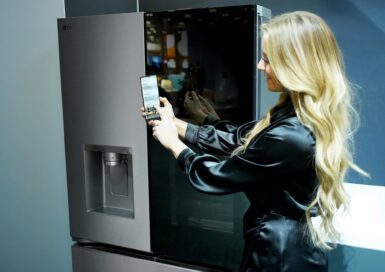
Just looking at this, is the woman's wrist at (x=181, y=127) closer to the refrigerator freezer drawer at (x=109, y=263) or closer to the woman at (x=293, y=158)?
the woman at (x=293, y=158)

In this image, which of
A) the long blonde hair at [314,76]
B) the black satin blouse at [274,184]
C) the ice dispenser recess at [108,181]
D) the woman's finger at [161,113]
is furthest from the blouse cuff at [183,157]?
the ice dispenser recess at [108,181]

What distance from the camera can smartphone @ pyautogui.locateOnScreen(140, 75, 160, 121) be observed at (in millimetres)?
1227

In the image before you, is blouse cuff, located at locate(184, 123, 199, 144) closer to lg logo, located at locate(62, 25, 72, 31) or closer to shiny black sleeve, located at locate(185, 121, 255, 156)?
shiny black sleeve, located at locate(185, 121, 255, 156)

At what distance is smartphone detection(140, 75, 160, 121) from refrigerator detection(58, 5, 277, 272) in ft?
0.18

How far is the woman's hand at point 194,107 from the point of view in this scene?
1.27 m

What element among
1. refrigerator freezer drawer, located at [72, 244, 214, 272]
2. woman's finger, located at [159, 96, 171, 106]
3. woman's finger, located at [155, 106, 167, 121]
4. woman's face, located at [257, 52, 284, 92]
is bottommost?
refrigerator freezer drawer, located at [72, 244, 214, 272]

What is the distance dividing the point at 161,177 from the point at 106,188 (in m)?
0.30

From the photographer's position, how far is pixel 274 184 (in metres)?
1.00

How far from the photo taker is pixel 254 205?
1.07 m

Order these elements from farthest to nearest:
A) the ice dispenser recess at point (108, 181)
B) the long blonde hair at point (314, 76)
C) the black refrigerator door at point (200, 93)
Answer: the ice dispenser recess at point (108, 181), the black refrigerator door at point (200, 93), the long blonde hair at point (314, 76)

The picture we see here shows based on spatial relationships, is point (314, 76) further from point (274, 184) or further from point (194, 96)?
point (194, 96)

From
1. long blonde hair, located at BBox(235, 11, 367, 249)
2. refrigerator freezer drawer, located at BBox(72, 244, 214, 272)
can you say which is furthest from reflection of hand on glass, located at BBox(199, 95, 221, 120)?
refrigerator freezer drawer, located at BBox(72, 244, 214, 272)

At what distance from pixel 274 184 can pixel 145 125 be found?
1.69 ft

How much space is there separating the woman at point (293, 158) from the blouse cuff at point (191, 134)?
0.48 feet
